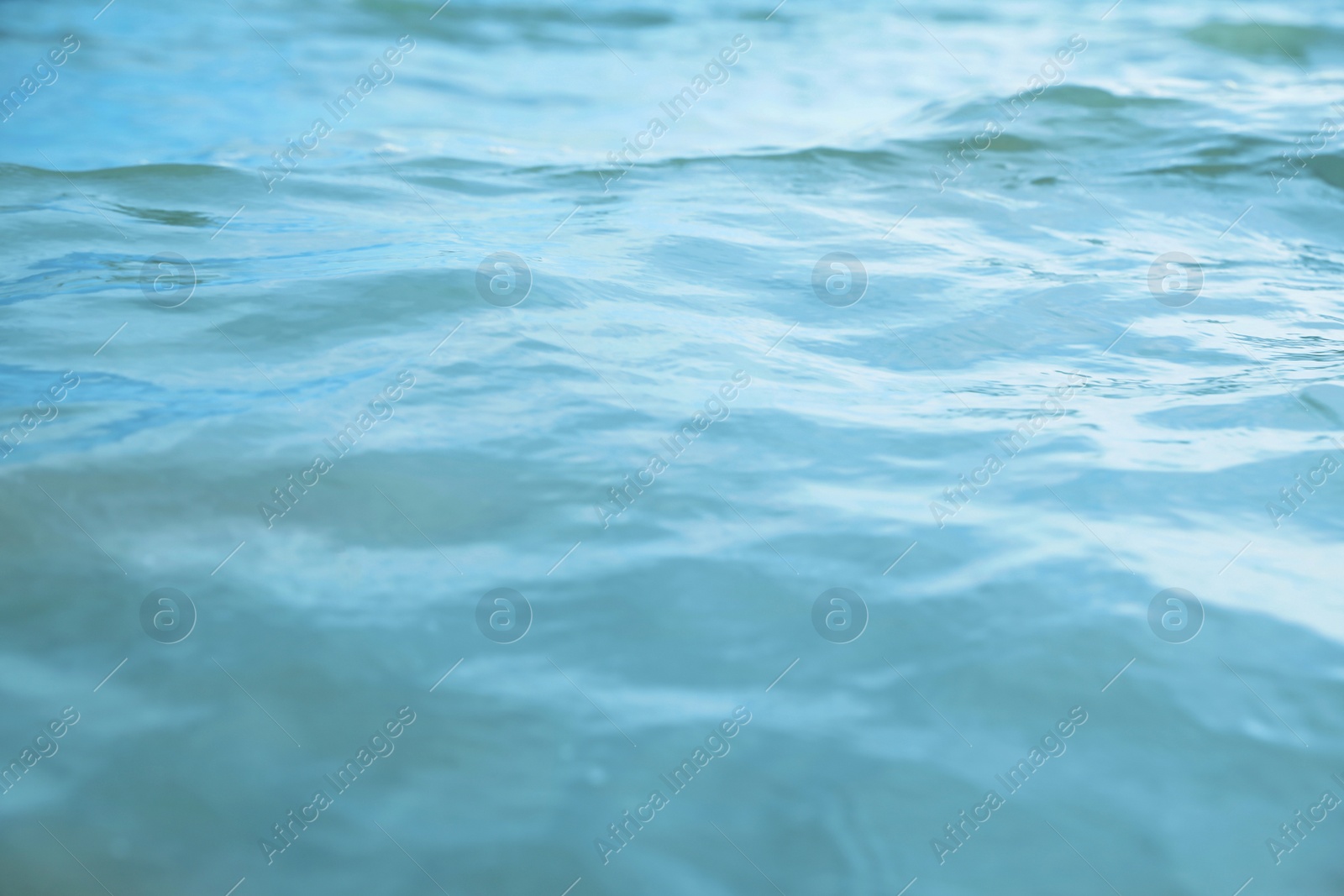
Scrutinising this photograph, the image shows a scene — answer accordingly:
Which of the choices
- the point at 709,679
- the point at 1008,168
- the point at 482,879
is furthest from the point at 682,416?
the point at 1008,168

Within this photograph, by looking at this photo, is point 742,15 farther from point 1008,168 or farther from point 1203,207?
point 1203,207

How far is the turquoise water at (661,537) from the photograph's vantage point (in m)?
2.08

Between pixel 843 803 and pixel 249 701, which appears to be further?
pixel 249 701

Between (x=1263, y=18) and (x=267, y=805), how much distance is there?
1265 cm

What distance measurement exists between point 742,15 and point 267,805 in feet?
37.3

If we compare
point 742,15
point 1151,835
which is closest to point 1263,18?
point 742,15

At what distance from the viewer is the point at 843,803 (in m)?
2.12

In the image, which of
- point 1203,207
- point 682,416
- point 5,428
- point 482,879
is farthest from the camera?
point 1203,207

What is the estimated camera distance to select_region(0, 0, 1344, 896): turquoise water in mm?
2078

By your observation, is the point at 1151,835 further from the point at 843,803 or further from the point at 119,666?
the point at 119,666

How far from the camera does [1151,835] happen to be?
207 centimetres

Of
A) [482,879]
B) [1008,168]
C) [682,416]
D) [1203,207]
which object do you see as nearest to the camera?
[482,879]

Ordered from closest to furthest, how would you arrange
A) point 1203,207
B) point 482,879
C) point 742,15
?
point 482,879 < point 1203,207 < point 742,15

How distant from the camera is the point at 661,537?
2.87m
